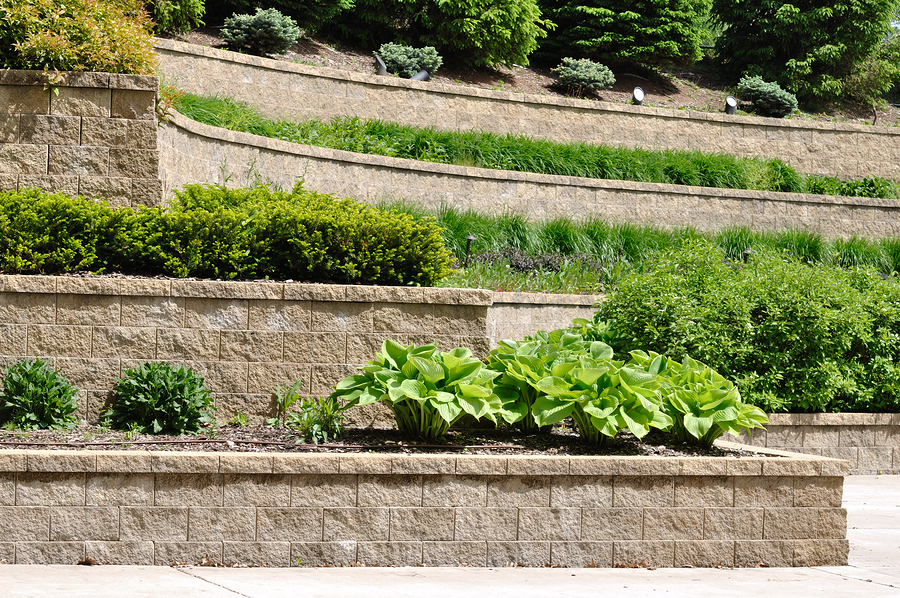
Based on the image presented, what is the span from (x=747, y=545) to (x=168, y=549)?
3572 millimetres

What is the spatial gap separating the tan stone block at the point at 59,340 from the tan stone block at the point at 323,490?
228 centimetres

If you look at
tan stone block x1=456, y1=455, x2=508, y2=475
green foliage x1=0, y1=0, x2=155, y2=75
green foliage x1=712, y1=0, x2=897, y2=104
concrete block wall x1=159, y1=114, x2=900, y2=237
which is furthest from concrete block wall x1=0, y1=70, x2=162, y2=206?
green foliage x1=712, y1=0, x2=897, y2=104

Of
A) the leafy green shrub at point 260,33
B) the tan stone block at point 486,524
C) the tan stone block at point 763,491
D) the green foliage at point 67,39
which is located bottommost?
the tan stone block at point 486,524

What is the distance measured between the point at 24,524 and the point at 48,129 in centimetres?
Answer: 408

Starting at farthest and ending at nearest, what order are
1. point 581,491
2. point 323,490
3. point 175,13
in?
point 175,13 → point 581,491 → point 323,490

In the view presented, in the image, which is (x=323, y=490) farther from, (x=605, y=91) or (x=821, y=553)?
(x=605, y=91)

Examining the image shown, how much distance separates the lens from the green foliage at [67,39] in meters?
7.64

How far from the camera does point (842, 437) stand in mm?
8750

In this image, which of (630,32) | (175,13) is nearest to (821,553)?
(175,13)

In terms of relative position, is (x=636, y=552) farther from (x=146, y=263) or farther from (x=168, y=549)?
(x=146, y=263)

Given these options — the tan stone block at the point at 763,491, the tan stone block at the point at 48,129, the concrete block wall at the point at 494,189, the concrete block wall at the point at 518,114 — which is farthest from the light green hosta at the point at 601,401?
the concrete block wall at the point at 518,114

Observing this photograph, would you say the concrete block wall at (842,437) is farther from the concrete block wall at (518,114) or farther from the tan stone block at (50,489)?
the concrete block wall at (518,114)

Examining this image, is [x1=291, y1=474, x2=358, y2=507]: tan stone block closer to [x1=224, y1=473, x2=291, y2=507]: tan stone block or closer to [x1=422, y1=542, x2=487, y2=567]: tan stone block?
[x1=224, y1=473, x2=291, y2=507]: tan stone block

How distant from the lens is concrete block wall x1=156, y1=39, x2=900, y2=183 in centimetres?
1282
